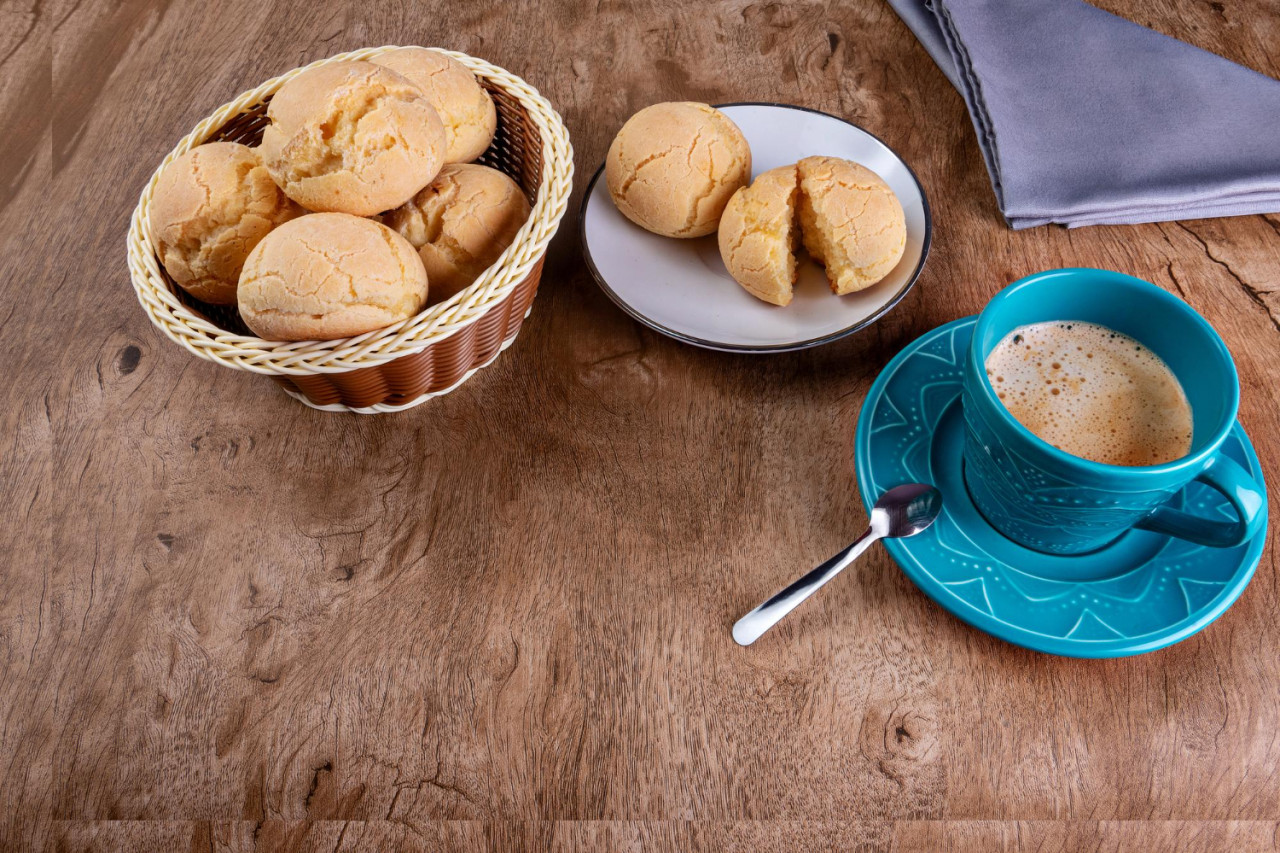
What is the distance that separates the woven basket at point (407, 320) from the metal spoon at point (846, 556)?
0.38m

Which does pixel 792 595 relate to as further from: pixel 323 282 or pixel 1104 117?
pixel 1104 117

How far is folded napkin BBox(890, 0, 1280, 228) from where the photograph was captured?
1.04 meters

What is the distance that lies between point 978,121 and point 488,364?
73 cm

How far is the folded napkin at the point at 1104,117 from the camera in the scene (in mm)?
1041

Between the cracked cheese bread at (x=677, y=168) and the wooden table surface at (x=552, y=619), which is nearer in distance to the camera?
the wooden table surface at (x=552, y=619)

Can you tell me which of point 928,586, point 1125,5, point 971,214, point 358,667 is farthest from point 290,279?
point 1125,5

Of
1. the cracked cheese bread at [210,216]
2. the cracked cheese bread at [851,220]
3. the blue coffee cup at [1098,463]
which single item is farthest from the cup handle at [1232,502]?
the cracked cheese bread at [210,216]

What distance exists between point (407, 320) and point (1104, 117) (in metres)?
0.92

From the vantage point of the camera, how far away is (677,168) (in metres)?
0.93

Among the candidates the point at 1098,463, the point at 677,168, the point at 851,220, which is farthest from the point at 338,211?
the point at 1098,463

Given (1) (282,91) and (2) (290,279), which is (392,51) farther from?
(2) (290,279)

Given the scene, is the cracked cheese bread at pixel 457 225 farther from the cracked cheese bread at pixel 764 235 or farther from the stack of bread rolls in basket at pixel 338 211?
the cracked cheese bread at pixel 764 235

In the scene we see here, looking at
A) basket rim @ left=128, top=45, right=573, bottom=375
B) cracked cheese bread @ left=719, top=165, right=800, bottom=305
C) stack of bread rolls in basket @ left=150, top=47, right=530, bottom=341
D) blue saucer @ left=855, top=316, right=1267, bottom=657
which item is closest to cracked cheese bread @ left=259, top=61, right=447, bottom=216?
stack of bread rolls in basket @ left=150, top=47, right=530, bottom=341

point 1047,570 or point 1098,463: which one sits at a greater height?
point 1098,463
